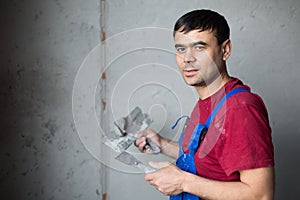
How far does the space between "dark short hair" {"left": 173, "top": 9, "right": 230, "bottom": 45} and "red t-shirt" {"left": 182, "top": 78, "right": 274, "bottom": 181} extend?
170 millimetres

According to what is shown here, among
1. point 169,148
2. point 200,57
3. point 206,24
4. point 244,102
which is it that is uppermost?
point 206,24

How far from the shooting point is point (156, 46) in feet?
5.87

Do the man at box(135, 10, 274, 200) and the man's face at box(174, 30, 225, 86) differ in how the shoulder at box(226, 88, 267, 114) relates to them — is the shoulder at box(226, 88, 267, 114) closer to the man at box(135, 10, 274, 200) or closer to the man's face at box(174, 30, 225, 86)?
the man at box(135, 10, 274, 200)

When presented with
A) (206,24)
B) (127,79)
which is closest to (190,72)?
(206,24)

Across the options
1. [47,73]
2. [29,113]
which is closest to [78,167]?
[29,113]

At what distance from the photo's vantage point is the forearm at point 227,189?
90cm

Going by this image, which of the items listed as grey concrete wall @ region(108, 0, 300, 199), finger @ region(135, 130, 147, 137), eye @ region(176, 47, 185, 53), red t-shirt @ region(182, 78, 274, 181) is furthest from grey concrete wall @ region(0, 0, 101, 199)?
red t-shirt @ region(182, 78, 274, 181)

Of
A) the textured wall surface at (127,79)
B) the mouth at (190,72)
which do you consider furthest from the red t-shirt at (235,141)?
the textured wall surface at (127,79)

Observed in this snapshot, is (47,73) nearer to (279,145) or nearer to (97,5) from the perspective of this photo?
(97,5)

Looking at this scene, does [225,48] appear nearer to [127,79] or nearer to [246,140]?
[246,140]

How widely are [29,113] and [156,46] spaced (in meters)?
0.74

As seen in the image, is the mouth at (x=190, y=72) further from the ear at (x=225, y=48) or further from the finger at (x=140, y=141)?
the finger at (x=140, y=141)

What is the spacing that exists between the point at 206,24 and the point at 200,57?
108mm

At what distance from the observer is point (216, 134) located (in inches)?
38.8
